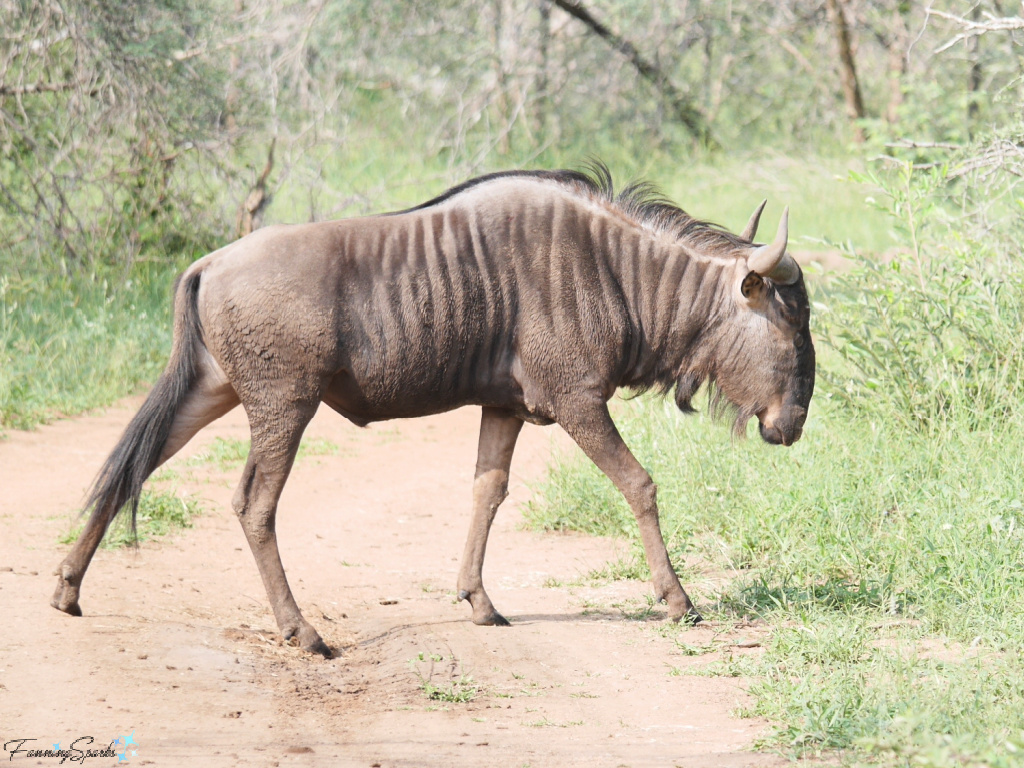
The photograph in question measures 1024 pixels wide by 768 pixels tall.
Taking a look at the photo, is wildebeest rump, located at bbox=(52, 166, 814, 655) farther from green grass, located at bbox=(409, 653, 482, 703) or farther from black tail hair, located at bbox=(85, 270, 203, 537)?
green grass, located at bbox=(409, 653, 482, 703)

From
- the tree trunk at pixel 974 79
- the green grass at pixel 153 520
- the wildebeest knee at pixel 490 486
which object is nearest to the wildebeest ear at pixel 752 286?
the wildebeest knee at pixel 490 486

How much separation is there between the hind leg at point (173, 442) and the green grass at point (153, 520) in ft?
3.01

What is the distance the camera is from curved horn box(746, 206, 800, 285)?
4.55 metres

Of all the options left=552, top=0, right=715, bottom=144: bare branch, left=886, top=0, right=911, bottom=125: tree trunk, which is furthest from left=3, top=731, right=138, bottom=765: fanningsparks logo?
left=886, top=0, right=911, bottom=125: tree trunk

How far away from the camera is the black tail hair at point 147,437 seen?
4703 mm

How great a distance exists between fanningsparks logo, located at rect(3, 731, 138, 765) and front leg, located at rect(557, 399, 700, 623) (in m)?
2.10

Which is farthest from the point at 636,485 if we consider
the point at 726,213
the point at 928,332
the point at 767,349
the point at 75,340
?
the point at 726,213

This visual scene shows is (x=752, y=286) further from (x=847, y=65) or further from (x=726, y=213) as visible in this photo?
(x=847, y=65)

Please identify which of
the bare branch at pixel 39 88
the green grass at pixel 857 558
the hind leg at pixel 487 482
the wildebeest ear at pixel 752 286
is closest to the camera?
the green grass at pixel 857 558

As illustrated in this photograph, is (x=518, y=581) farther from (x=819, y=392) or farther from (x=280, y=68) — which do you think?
(x=280, y=68)

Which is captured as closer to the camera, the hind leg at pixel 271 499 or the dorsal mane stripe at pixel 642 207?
the hind leg at pixel 271 499

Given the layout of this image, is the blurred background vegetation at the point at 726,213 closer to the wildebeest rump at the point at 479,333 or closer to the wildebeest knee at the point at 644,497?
the wildebeest knee at the point at 644,497

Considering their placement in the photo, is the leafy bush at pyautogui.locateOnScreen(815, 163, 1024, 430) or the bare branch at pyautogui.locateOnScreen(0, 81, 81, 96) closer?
the leafy bush at pyautogui.locateOnScreen(815, 163, 1024, 430)

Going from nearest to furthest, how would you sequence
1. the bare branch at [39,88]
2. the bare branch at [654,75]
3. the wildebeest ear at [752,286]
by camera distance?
the wildebeest ear at [752,286] → the bare branch at [39,88] → the bare branch at [654,75]
